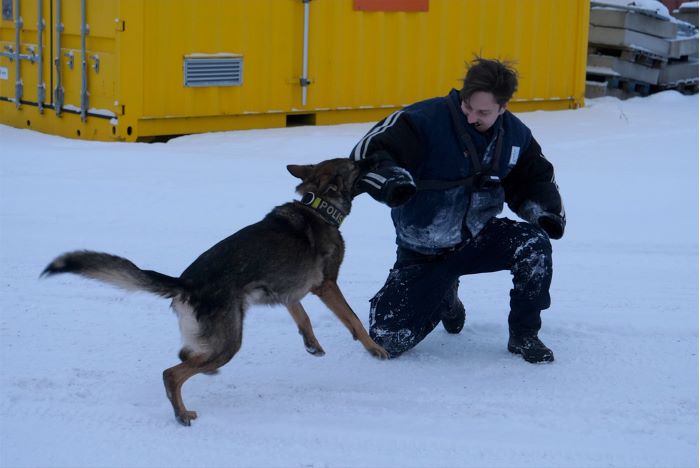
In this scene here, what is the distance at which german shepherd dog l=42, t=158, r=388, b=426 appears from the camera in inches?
140

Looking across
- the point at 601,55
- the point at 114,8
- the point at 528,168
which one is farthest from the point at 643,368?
the point at 601,55

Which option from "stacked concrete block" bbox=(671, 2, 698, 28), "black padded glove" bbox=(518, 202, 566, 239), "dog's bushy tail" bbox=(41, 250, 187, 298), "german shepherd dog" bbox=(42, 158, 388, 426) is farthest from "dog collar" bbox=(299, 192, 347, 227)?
"stacked concrete block" bbox=(671, 2, 698, 28)

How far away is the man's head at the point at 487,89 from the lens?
416 cm

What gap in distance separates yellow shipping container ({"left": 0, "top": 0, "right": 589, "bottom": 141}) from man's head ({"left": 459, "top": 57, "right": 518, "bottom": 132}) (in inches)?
201

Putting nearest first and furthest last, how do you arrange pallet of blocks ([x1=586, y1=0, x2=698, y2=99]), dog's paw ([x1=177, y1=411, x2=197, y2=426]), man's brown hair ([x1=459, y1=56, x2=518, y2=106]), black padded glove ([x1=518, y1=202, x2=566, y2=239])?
dog's paw ([x1=177, y1=411, x2=197, y2=426])
man's brown hair ([x1=459, y1=56, x2=518, y2=106])
black padded glove ([x1=518, y1=202, x2=566, y2=239])
pallet of blocks ([x1=586, y1=0, x2=698, y2=99])

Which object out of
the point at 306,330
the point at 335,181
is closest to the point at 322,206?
the point at 335,181

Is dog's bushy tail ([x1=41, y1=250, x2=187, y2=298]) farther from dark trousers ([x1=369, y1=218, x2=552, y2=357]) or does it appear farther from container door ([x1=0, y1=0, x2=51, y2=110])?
container door ([x1=0, y1=0, x2=51, y2=110])

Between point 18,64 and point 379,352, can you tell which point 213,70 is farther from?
point 379,352

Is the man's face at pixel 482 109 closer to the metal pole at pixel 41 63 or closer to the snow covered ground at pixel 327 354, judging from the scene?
the snow covered ground at pixel 327 354

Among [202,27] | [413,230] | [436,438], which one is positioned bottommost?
[436,438]

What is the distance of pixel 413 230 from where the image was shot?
4.46 metres

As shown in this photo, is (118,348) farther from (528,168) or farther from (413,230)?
(528,168)

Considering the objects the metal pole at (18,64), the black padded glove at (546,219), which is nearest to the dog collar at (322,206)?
the black padded glove at (546,219)

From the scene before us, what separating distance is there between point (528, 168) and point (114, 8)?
517 cm
